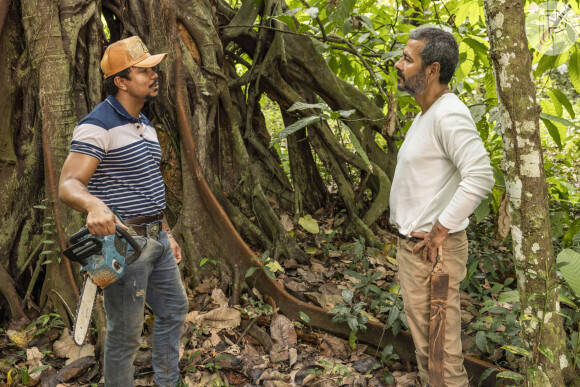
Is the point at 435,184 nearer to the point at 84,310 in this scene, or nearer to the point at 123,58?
the point at 123,58

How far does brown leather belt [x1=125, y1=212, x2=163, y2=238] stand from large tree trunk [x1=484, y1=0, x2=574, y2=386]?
1.95 metres

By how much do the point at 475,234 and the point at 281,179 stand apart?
99.0 inches

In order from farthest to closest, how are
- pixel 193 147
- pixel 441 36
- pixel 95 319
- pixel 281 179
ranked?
pixel 281 179 → pixel 193 147 → pixel 95 319 → pixel 441 36

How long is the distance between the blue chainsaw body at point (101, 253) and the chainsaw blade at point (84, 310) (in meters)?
0.11

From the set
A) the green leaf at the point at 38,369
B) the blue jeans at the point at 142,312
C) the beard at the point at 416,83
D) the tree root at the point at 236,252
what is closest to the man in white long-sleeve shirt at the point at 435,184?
the beard at the point at 416,83

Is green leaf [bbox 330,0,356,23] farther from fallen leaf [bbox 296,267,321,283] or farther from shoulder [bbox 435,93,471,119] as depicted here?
fallen leaf [bbox 296,267,321,283]

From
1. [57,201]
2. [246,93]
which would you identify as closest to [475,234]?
[246,93]

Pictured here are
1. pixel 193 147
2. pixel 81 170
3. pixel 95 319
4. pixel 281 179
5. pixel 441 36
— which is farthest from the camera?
pixel 281 179

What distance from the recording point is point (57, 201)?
3604mm

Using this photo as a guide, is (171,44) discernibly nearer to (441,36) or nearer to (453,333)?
(441,36)

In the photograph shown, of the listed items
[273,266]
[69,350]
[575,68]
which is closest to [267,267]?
[273,266]

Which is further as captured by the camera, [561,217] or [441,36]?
[561,217]

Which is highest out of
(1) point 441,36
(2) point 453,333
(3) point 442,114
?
(1) point 441,36

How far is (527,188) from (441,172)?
43cm
